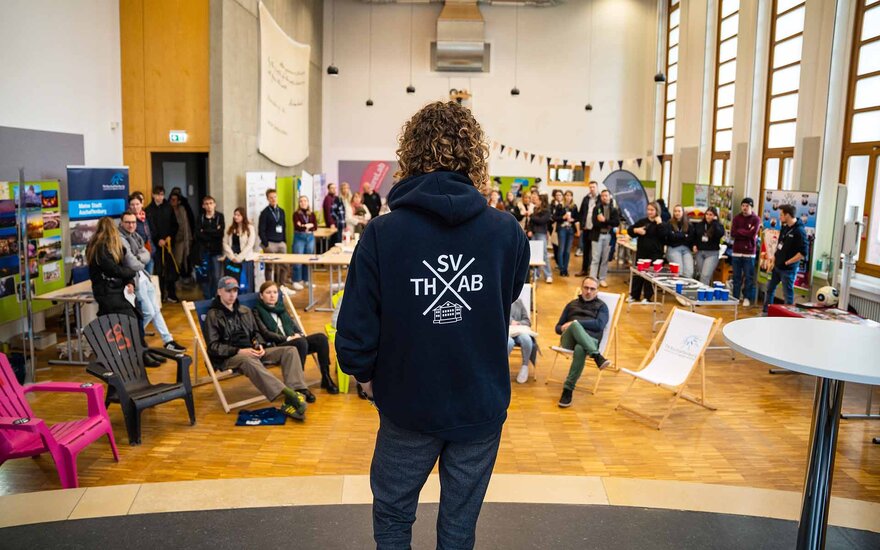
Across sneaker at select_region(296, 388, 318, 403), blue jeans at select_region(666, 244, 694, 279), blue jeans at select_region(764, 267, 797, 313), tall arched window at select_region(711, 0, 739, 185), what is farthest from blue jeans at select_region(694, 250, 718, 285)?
sneaker at select_region(296, 388, 318, 403)

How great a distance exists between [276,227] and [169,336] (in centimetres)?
333

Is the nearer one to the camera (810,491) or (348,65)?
(810,491)

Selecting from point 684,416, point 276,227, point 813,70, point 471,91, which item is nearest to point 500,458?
point 684,416

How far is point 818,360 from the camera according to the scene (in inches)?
104

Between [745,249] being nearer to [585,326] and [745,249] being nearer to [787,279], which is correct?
[787,279]

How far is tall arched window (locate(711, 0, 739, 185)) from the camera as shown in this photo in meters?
13.6

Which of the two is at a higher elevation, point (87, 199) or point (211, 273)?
point (87, 199)

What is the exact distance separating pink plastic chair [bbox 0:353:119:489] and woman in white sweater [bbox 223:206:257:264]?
5.36 m

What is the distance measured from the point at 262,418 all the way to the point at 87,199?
3.98 metres

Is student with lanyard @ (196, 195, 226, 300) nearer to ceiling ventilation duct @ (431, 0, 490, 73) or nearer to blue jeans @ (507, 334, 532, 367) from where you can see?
blue jeans @ (507, 334, 532, 367)

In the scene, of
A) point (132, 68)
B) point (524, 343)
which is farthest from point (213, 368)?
point (132, 68)

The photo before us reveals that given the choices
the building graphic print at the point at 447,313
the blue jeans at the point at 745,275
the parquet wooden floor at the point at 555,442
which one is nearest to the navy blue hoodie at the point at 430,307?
the building graphic print at the point at 447,313

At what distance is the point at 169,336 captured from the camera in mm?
7867

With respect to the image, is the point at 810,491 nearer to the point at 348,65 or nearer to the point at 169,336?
the point at 169,336
